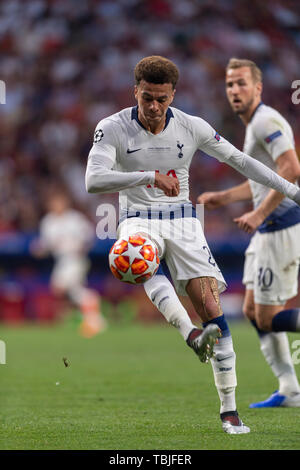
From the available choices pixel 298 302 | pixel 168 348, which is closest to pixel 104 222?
pixel 168 348

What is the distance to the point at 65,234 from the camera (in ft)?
49.8

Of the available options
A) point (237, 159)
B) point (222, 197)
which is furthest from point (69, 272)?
point (237, 159)

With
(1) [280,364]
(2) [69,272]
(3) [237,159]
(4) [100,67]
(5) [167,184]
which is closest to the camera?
(5) [167,184]

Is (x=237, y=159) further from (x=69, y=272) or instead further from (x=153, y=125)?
(x=69, y=272)

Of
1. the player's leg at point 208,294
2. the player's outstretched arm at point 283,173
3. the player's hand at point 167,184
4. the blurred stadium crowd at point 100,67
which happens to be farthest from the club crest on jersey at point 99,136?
the blurred stadium crowd at point 100,67

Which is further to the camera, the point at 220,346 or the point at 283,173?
the point at 283,173

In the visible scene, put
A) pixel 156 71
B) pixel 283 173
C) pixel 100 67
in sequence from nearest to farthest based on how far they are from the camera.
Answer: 1. pixel 156 71
2. pixel 283 173
3. pixel 100 67

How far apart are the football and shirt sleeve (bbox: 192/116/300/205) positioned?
2.37ft

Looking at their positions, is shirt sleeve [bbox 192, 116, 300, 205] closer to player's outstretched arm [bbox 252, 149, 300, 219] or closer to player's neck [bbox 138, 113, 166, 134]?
player's neck [bbox 138, 113, 166, 134]

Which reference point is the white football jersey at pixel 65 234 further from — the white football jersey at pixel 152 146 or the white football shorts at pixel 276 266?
the white football jersey at pixel 152 146

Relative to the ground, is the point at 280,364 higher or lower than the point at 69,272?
higher

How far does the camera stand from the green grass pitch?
439 cm

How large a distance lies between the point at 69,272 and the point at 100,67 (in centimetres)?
676

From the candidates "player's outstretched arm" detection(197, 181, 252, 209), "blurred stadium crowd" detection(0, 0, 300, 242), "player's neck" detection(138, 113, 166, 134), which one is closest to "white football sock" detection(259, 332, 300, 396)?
"player's outstretched arm" detection(197, 181, 252, 209)
